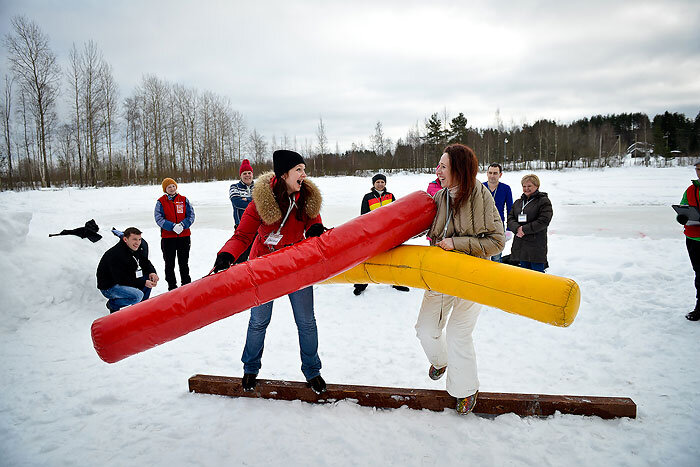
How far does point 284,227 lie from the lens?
297 cm

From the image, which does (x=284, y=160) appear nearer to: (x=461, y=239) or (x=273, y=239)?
(x=273, y=239)

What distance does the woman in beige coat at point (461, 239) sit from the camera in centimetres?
262

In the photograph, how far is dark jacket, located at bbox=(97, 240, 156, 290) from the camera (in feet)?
15.0

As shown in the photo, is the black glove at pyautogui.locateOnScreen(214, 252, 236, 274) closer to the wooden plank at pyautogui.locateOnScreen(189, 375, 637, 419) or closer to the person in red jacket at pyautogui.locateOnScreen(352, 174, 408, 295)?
the wooden plank at pyautogui.locateOnScreen(189, 375, 637, 419)

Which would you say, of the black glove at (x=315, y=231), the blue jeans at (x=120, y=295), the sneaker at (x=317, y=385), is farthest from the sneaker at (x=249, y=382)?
the blue jeans at (x=120, y=295)

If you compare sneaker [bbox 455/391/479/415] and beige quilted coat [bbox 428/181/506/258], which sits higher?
beige quilted coat [bbox 428/181/506/258]

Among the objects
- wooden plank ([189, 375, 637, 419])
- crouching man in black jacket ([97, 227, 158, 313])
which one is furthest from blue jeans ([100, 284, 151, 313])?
wooden plank ([189, 375, 637, 419])

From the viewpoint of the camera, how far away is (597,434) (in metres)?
2.54

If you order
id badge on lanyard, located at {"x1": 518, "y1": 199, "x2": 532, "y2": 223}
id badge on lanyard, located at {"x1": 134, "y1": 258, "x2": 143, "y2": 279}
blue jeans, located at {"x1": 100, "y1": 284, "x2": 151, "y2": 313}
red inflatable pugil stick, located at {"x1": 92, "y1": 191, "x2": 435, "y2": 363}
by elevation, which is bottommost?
blue jeans, located at {"x1": 100, "y1": 284, "x2": 151, "y2": 313}

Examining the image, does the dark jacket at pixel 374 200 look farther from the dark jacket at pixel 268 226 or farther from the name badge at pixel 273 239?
the name badge at pixel 273 239

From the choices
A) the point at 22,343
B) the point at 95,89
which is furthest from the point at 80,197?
the point at 22,343

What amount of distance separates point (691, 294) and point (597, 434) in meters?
4.06

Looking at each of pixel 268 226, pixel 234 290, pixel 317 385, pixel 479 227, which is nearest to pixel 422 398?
pixel 317 385

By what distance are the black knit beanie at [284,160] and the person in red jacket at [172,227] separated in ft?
11.7
